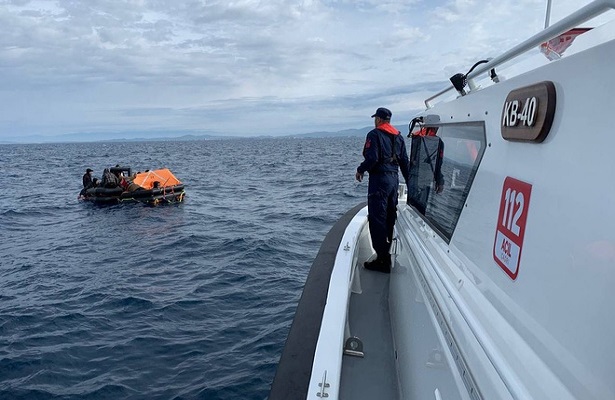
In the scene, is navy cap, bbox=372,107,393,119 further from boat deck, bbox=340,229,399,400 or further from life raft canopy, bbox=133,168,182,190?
life raft canopy, bbox=133,168,182,190

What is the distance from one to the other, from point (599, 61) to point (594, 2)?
0.17 metres

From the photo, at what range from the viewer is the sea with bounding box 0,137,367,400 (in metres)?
5.59

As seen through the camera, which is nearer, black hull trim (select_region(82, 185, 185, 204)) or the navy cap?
the navy cap

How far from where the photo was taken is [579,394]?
1285 millimetres

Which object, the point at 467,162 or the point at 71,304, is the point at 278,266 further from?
the point at 467,162

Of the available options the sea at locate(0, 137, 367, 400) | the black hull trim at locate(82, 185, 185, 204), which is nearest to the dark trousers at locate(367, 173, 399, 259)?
the sea at locate(0, 137, 367, 400)

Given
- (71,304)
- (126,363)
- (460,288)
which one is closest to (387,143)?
(460,288)

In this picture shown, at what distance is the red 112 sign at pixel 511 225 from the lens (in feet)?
5.81

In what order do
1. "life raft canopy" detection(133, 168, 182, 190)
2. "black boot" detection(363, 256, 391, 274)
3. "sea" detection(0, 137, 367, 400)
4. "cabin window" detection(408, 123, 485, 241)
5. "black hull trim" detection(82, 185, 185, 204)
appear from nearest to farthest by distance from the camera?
1. "cabin window" detection(408, 123, 485, 241)
2. "black boot" detection(363, 256, 391, 274)
3. "sea" detection(0, 137, 367, 400)
4. "black hull trim" detection(82, 185, 185, 204)
5. "life raft canopy" detection(133, 168, 182, 190)

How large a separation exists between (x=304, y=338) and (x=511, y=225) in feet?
5.31

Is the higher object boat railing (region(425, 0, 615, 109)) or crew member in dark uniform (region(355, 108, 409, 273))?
boat railing (region(425, 0, 615, 109))

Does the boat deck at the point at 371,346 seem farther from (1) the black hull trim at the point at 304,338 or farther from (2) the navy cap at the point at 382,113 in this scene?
(2) the navy cap at the point at 382,113

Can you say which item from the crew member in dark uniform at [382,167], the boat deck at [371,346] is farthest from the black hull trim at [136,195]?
the crew member in dark uniform at [382,167]

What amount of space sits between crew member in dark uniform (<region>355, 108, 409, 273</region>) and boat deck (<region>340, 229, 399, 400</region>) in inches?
18.3
